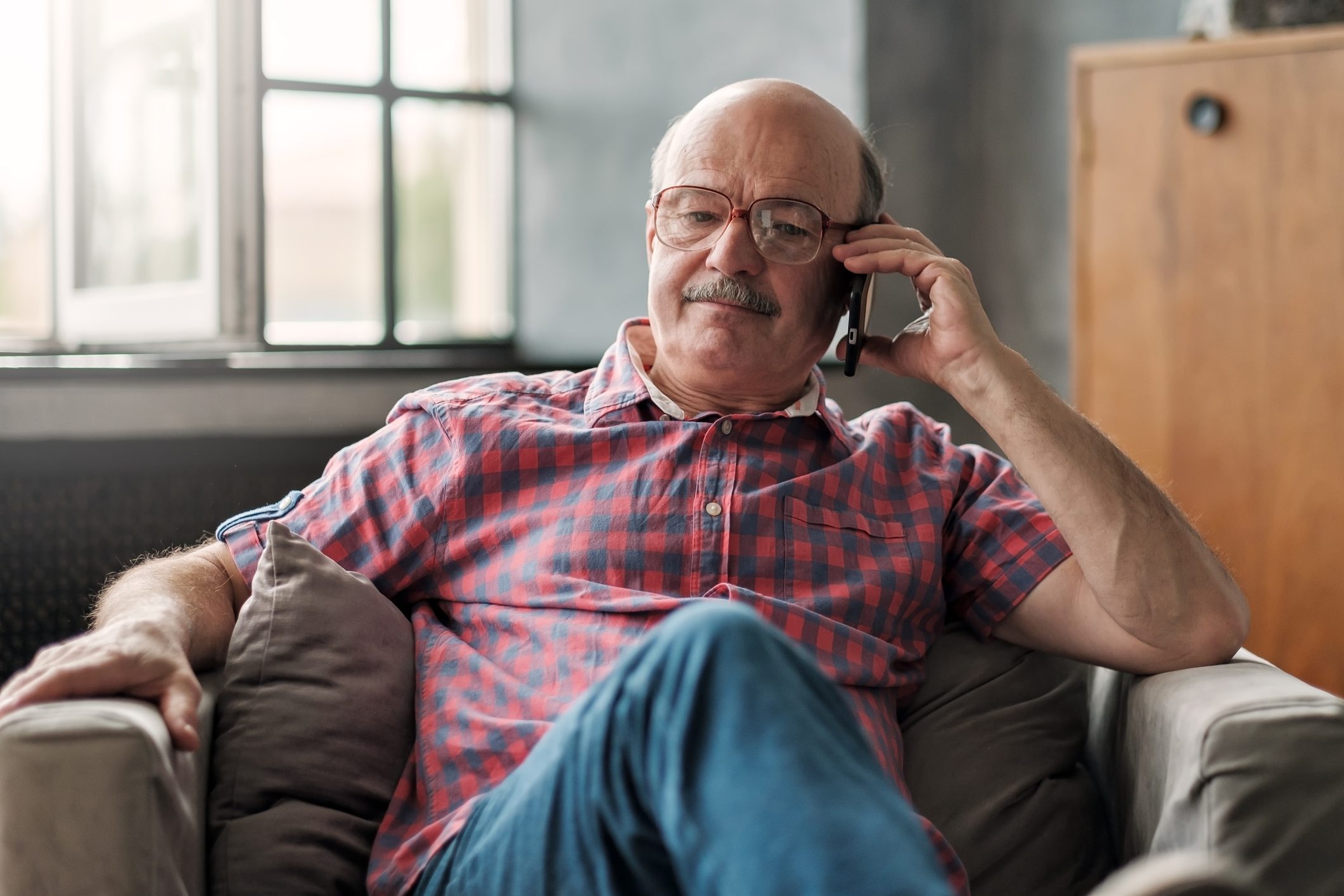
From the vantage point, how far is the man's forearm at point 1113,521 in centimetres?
137

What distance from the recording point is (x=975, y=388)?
1.49 meters

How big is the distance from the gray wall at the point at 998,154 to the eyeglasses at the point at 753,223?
1172 millimetres

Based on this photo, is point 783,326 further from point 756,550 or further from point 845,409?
point 845,409

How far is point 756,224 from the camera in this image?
1.54m

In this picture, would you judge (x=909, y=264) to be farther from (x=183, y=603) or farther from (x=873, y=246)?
(x=183, y=603)

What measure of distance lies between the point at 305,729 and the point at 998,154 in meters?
2.21

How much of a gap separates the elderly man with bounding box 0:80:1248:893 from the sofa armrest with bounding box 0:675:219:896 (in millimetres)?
62

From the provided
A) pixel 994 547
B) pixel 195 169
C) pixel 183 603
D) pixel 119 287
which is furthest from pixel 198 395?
pixel 994 547

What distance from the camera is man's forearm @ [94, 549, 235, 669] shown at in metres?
1.26

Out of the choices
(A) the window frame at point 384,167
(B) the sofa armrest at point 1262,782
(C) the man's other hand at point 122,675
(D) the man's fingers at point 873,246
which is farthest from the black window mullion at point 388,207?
(B) the sofa armrest at point 1262,782

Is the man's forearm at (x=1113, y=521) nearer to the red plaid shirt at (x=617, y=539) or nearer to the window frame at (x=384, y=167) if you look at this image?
the red plaid shirt at (x=617, y=539)

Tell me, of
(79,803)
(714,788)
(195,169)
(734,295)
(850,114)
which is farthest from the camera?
(195,169)

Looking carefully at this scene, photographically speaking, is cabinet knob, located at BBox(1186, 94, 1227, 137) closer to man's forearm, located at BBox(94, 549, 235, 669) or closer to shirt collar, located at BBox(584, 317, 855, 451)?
shirt collar, located at BBox(584, 317, 855, 451)

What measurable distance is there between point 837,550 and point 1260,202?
1283 millimetres
